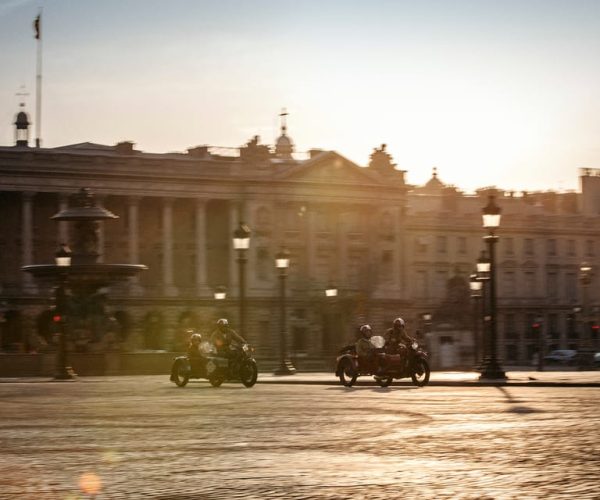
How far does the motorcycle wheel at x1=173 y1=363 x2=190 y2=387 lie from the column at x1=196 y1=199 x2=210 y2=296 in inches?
3065

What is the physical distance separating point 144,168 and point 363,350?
3115 inches

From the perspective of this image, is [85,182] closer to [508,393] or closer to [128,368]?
[128,368]

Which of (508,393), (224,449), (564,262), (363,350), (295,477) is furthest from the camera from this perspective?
(564,262)

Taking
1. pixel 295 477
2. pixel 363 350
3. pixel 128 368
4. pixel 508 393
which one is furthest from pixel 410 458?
pixel 128 368

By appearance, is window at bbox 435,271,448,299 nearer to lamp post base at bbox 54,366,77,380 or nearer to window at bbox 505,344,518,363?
window at bbox 505,344,518,363

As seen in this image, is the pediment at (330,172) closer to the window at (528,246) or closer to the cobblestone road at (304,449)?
the window at (528,246)

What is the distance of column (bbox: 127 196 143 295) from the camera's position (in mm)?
111188

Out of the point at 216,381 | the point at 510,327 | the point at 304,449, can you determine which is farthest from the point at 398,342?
the point at 510,327

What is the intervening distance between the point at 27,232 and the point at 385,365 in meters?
75.7

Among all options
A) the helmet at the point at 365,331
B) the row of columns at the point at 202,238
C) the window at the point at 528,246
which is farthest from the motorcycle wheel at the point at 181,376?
the window at the point at 528,246

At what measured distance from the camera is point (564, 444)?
49.0 ft

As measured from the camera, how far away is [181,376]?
35.4 metres

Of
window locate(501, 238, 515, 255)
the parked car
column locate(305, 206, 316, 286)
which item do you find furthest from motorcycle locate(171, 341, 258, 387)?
window locate(501, 238, 515, 255)

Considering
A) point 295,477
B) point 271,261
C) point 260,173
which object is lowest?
point 295,477
